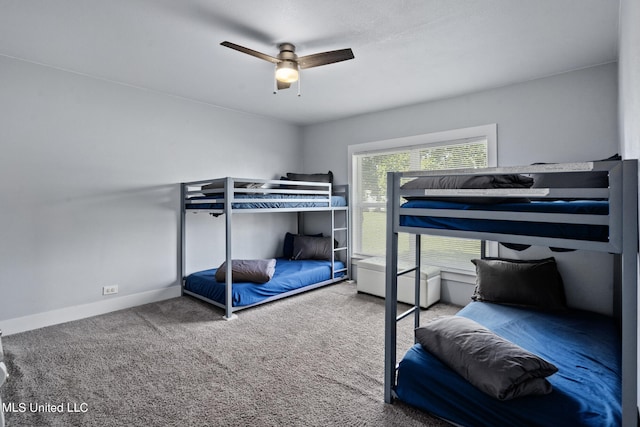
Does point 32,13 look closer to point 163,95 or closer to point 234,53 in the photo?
point 234,53

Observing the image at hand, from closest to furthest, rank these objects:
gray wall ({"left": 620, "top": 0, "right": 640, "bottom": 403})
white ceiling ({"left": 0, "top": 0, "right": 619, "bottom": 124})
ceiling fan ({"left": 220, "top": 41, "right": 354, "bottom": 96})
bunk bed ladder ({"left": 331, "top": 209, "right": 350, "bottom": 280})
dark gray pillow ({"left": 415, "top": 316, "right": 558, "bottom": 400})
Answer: gray wall ({"left": 620, "top": 0, "right": 640, "bottom": 403})
dark gray pillow ({"left": 415, "top": 316, "right": 558, "bottom": 400})
white ceiling ({"left": 0, "top": 0, "right": 619, "bottom": 124})
ceiling fan ({"left": 220, "top": 41, "right": 354, "bottom": 96})
bunk bed ladder ({"left": 331, "top": 209, "right": 350, "bottom": 280})

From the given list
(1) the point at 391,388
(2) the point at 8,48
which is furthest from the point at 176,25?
(1) the point at 391,388

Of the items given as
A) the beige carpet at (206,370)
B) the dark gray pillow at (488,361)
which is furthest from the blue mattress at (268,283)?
the dark gray pillow at (488,361)

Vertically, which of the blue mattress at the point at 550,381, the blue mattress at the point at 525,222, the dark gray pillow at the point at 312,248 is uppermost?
the blue mattress at the point at 525,222

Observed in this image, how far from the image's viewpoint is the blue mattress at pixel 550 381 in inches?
58.0

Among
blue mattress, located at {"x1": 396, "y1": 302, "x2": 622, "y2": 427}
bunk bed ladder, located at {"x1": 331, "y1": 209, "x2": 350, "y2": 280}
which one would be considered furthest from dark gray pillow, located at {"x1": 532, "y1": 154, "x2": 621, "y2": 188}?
bunk bed ladder, located at {"x1": 331, "y1": 209, "x2": 350, "y2": 280}

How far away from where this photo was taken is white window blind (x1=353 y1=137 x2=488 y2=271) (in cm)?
369

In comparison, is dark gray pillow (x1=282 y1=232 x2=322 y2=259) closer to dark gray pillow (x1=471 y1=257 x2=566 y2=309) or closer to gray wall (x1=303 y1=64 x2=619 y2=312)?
gray wall (x1=303 y1=64 x2=619 y2=312)

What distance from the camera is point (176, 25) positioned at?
7.41ft
